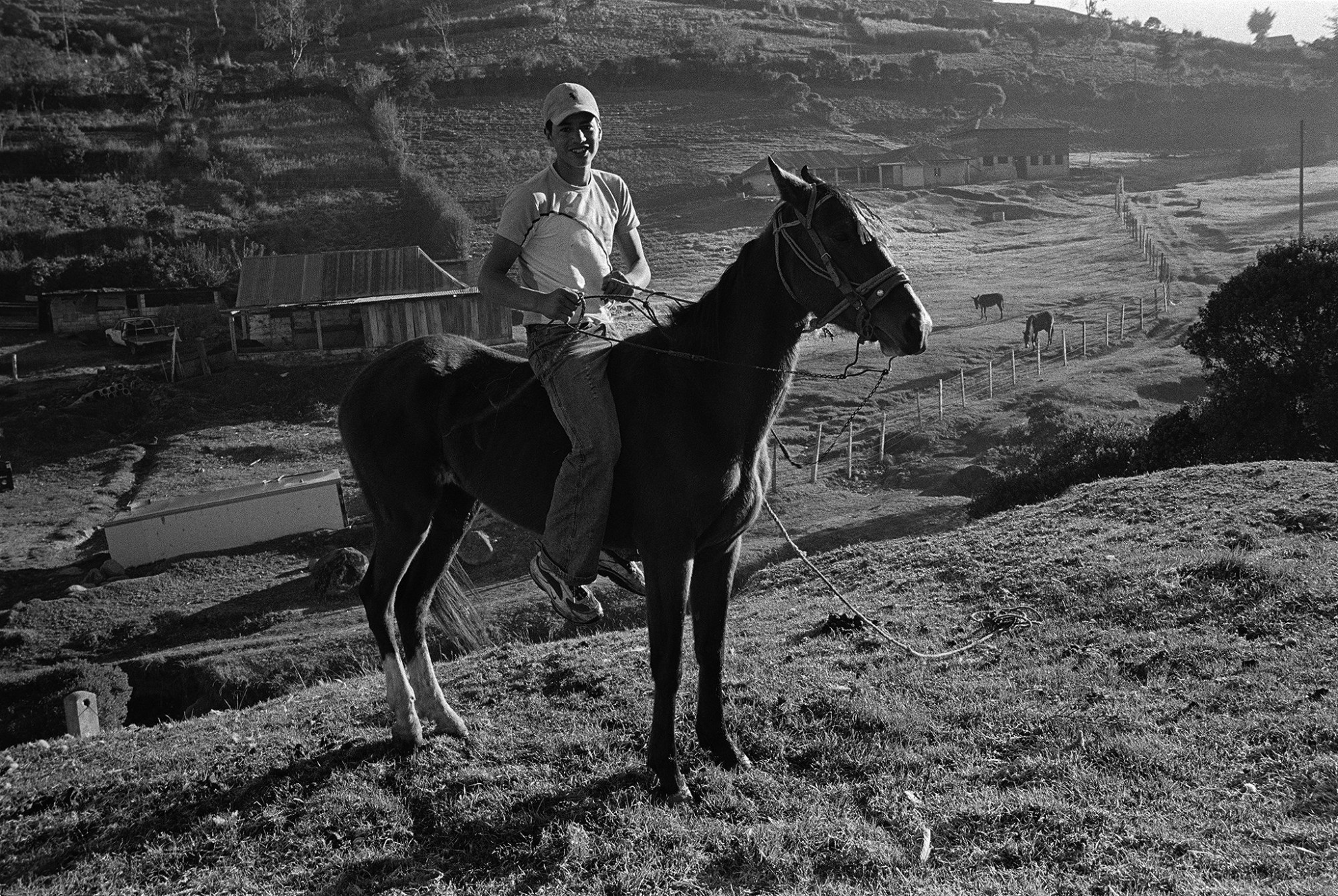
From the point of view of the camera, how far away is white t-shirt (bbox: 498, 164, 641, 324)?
6.11 meters

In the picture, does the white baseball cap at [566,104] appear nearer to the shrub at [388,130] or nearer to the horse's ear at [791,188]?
the horse's ear at [791,188]

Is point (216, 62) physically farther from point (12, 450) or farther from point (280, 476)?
point (280, 476)

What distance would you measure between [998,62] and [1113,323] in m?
93.9

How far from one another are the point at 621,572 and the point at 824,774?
5.65 ft

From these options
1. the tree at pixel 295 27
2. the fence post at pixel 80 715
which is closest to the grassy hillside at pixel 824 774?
the fence post at pixel 80 715

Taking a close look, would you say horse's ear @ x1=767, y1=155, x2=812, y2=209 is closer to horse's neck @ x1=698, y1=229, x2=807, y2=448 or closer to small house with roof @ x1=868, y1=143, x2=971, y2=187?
horse's neck @ x1=698, y1=229, x2=807, y2=448

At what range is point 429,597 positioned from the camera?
23.7 ft

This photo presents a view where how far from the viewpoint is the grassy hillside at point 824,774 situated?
481cm

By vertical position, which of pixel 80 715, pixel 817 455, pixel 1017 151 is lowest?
pixel 817 455

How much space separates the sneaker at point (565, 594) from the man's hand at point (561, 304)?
1.56m

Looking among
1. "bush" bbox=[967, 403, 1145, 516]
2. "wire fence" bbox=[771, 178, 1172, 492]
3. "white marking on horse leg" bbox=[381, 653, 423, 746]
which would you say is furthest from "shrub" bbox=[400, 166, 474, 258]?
"white marking on horse leg" bbox=[381, 653, 423, 746]

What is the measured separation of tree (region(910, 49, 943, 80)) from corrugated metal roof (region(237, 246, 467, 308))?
80.1 meters

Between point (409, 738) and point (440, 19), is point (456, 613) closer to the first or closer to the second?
point (409, 738)

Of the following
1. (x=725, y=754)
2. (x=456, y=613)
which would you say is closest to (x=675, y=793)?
(x=725, y=754)
